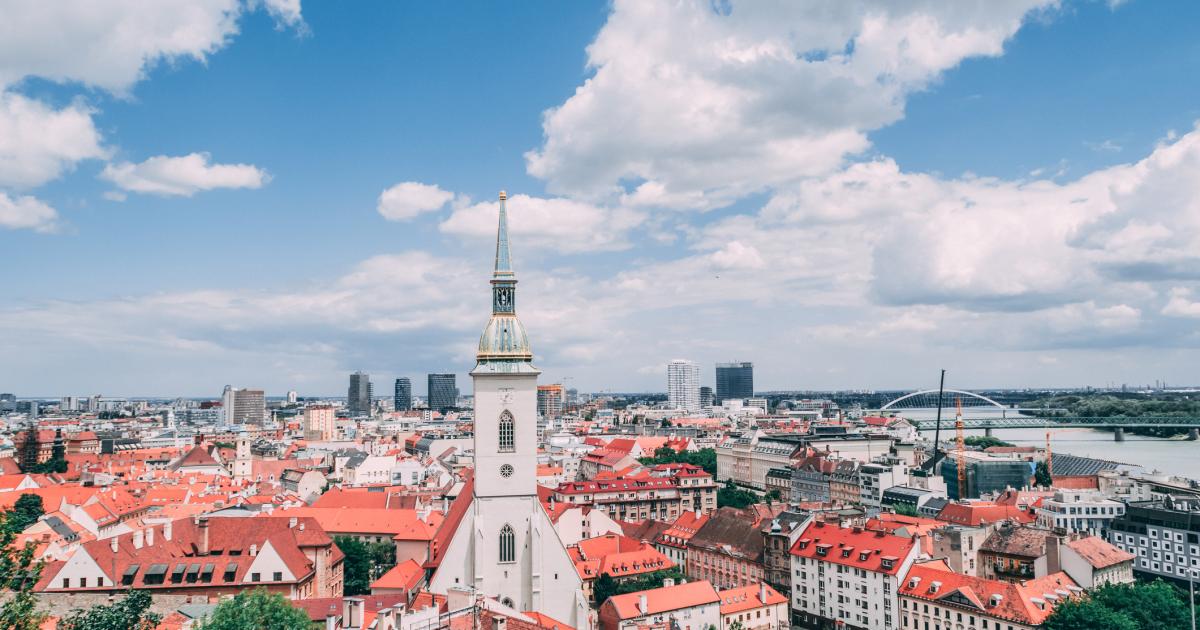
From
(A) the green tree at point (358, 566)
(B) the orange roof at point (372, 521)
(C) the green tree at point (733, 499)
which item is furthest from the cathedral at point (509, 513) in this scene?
(C) the green tree at point (733, 499)

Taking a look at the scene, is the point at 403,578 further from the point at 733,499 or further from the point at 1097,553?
the point at 733,499

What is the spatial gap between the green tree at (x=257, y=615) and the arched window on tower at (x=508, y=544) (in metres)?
10.4

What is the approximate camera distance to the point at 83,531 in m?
68.3

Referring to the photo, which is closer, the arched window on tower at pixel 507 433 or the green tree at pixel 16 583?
the green tree at pixel 16 583

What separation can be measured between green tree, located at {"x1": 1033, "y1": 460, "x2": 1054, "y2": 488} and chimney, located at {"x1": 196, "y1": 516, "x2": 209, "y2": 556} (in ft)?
314

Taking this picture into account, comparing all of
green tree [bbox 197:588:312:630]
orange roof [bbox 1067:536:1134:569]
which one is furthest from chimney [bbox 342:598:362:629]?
orange roof [bbox 1067:536:1134:569]

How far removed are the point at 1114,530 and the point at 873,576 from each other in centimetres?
2789

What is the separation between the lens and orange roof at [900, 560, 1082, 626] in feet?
157

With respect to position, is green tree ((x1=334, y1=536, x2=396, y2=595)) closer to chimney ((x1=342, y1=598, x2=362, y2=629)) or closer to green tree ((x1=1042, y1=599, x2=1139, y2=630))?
chimney ((x1=342, y1=598, x2=362, y2=629))

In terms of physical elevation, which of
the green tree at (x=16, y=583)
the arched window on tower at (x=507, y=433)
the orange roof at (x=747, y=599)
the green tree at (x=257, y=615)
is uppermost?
the arched window on tower at (x=507, y=433)

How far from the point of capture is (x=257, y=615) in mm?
29594

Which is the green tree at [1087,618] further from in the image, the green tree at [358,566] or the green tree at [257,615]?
the green tree at [358,566]

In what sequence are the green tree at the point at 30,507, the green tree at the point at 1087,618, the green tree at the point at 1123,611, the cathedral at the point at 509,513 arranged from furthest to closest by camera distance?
the green tree at the point at 30,507, the green tree at the point at 1123,611, the green tree at the point at 1087,618, the cathedral at the point at 509,513

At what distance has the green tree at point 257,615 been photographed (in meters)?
29.0
